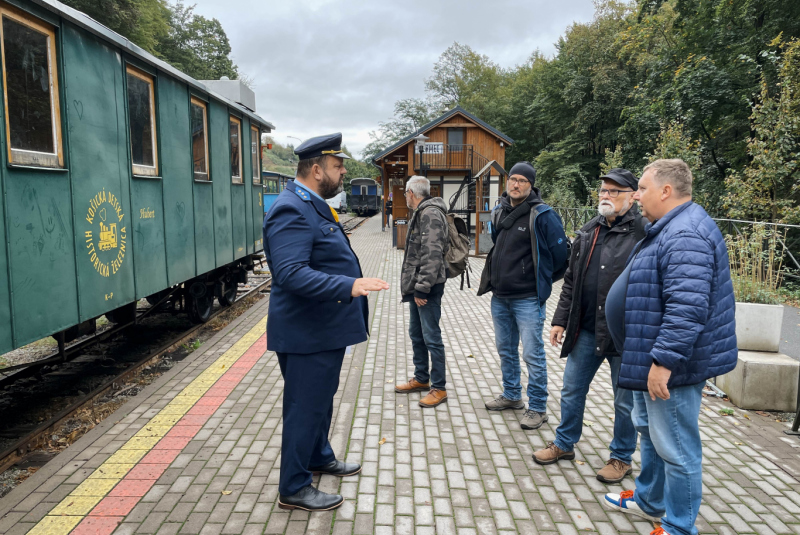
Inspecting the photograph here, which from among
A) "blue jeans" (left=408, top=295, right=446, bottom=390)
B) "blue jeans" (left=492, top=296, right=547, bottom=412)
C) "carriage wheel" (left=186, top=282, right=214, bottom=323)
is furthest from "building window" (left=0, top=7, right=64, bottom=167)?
"carriage wheel" (left=186, top=282, right=214, bottom=323)

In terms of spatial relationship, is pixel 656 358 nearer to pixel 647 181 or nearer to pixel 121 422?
pixel 647 181

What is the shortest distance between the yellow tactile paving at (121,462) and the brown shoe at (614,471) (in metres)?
3.19

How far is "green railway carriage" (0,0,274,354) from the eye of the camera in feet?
11.3

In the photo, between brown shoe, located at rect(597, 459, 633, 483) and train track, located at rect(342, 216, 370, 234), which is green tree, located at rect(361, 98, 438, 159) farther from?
brown shoe, located at rect(597, 459, 633, 483)

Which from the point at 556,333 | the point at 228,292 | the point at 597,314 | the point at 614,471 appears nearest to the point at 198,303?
the point at 228,292

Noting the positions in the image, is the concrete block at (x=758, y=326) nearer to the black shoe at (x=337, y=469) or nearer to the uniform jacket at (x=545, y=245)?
the uniform jacket at (x=545, y=245)

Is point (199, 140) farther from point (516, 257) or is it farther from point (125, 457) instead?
point (516, 257)

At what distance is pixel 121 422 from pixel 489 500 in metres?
3.09

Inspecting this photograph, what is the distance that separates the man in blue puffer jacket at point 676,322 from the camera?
2.43m

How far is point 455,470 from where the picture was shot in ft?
11.8

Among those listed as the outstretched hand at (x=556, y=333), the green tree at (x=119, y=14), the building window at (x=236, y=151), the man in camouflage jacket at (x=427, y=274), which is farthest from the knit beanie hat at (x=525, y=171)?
the green tree at (x=119, y=14)

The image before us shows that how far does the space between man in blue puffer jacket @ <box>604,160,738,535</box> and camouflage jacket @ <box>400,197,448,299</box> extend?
191 centimetres

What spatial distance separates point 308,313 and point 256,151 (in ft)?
26.3

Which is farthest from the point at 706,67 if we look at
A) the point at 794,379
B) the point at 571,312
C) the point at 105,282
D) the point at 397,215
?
the point at 105,282
